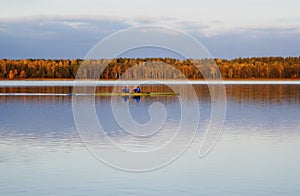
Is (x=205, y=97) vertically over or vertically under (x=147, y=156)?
over

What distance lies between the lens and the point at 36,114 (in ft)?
101

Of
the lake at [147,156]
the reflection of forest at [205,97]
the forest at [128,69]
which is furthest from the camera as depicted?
the forest at [128,69]

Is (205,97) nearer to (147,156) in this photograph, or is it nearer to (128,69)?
(147,156)

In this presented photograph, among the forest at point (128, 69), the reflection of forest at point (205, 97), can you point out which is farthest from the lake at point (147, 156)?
the forest at point (128, 69)

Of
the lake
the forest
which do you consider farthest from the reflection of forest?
the forest

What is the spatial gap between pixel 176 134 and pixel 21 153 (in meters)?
6.80

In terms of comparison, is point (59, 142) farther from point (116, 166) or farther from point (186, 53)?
point (186, 53)

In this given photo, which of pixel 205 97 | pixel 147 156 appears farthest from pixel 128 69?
pixel 147 156

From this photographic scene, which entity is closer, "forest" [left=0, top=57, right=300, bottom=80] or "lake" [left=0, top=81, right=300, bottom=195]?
"lake" [left=0, top=81, right=300, bottom=195]

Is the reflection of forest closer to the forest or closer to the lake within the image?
the lake

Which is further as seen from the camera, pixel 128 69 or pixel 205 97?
pixel 128 69

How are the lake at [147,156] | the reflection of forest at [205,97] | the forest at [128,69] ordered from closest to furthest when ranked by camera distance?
the lake at [147,156] → the reflection of forest at [205,97] → the forest at [128,69]

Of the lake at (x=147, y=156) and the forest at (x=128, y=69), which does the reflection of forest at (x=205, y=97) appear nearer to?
the lake at (x=147, y=156)

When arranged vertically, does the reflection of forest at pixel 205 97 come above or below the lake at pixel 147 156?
above
